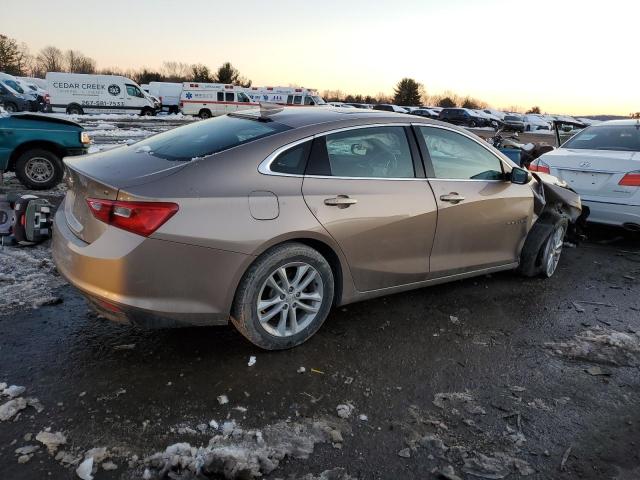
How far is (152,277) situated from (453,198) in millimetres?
2443

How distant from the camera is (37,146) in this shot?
26.5ft

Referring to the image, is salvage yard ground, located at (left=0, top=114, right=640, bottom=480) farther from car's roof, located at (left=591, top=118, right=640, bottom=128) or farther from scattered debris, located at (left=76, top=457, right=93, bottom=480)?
car's roof, located at (left=591, top=118, right=640, bottom=128)

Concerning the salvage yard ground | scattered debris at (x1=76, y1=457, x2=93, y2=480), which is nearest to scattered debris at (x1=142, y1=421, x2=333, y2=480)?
the salvage yard ground

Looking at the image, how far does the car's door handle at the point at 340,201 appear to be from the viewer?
3.43 metres

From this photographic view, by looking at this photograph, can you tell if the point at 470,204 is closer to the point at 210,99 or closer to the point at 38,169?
the point at 38,169

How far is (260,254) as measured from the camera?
315cm

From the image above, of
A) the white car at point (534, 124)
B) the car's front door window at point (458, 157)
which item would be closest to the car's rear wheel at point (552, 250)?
the car's front door window at point (458, 157)

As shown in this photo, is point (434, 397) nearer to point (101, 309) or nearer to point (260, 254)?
point (260, 254)

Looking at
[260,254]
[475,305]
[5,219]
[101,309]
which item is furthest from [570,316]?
[5,219]

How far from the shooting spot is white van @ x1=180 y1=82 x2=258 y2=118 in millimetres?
34969

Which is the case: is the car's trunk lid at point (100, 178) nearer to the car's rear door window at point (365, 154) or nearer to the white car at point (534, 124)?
the car's rear door window at point (365, 154)

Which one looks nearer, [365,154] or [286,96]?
[365,154]

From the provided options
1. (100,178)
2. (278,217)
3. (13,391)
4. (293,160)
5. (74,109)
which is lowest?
(74,109)

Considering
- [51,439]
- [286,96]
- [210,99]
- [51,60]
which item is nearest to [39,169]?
[51,439]
